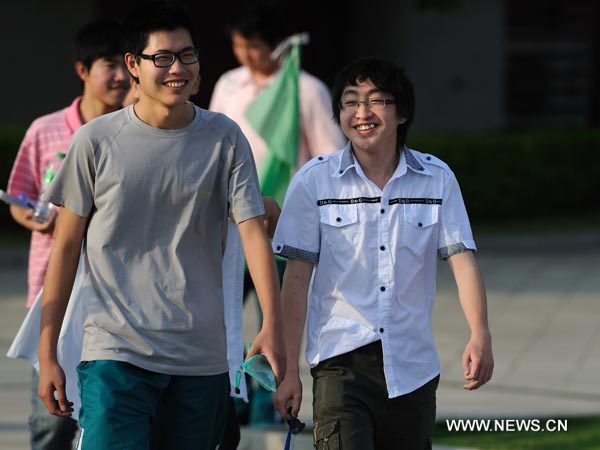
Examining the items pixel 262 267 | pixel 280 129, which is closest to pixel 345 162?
pixel 262 267

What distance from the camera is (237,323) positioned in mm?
4172

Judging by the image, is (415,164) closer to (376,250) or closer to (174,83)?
(376,250)

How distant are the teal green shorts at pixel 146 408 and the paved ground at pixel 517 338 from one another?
6.49 feet

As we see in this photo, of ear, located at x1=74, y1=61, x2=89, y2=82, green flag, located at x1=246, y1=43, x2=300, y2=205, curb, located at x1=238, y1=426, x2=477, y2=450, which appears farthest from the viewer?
green flag, located at x1=246, y1=43, x2=300, y2=205

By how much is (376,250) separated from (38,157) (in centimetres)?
163

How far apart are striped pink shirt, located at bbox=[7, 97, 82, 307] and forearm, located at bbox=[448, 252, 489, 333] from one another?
167cm

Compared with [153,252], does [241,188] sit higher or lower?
higher

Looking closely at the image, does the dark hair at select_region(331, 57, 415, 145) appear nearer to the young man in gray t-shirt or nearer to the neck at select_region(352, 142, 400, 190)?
the neck at select_region(352, 142, 400, 190)

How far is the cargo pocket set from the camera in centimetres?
388

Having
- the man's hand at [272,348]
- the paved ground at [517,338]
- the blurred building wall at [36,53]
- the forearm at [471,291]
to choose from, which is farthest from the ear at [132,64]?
the blurred building wall at [36,53]

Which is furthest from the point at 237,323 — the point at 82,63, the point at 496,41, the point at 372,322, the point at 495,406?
the point at 496,41

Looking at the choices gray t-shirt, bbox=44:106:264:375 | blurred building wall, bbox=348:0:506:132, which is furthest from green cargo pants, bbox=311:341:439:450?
blurred building wall, bbox=348:0:506:132

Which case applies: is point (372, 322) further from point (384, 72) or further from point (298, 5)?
point (298, 5)

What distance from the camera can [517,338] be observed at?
880 cm
